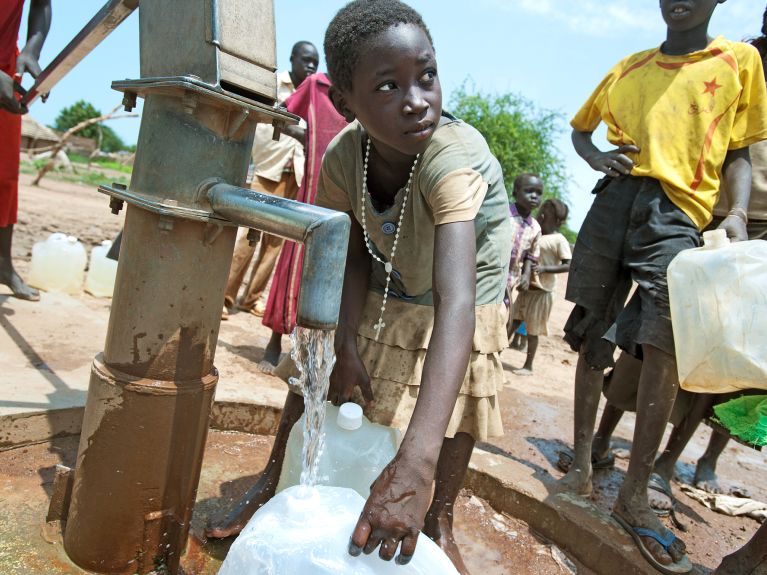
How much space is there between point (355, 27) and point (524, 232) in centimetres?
418

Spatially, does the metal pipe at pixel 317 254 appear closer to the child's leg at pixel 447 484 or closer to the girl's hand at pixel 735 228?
the child's leg at pixel 447 484

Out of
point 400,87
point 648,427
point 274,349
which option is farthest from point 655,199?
point 274,349

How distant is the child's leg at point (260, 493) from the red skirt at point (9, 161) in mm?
2579

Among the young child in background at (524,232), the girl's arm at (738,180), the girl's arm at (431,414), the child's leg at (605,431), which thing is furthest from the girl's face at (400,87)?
the young child in background at (524,232)

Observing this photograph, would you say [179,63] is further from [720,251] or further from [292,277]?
[292,277]

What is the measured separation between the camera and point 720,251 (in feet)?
5.95

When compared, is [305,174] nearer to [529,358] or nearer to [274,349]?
[274,349]

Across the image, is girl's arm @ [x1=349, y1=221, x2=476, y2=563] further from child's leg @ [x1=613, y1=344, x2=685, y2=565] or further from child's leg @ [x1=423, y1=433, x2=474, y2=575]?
child's leg @ [x1=613, y1=344, x2=685, y2=565]

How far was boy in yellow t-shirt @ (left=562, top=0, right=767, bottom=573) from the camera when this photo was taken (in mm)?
2098

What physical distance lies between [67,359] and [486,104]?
60.6 ft

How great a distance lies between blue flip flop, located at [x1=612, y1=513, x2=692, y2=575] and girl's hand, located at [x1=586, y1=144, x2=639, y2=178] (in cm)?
130

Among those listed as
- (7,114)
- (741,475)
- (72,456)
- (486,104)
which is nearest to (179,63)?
(72,456)

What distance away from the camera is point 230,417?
2537mm

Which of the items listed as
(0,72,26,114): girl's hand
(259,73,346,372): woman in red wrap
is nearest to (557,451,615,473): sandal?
(259,73,346,372): woman in red wrap
